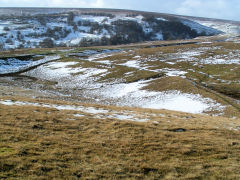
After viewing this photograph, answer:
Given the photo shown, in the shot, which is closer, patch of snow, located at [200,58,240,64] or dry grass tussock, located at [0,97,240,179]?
dry grass tussock, located at [0,97,240,179]

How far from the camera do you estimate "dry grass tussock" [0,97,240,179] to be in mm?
8117

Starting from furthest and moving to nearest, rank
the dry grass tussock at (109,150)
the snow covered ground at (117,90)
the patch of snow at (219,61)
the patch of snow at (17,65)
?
the patch of snow at (17,65) < the patch of snow at (219,61) < the snow covered ground at (117,90) < the dry grass tussock at (109,150)

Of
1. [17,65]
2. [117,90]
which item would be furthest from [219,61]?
[17,65]

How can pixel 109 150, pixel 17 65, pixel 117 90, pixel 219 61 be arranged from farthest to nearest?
1. pixel 17 65
2. pixel 219 61
3. pixel 117 90
4. pixel 109 150

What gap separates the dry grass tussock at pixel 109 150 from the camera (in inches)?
320

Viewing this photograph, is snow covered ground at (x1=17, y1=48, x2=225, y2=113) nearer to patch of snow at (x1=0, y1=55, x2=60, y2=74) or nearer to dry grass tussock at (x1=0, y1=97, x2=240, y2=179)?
patch of snow at (x1=0, y1=55, x2=60, y2=74)

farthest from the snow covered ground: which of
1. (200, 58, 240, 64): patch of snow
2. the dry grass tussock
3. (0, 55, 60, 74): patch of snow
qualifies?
(200, 58, 240, 64): patch of snow

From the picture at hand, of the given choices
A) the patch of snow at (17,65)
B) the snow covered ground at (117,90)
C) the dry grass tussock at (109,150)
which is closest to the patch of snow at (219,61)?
the snow covered ground at (117,90)

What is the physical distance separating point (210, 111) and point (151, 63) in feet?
113

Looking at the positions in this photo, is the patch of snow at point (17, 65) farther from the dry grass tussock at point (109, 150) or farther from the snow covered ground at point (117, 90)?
the dry grass tussock at point (109, 150)

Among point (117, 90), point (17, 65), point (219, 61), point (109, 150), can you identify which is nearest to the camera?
point (109, 150)

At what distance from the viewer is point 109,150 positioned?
1034 cm

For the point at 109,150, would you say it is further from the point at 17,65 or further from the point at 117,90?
the point at 17,65

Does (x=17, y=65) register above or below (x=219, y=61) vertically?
below
